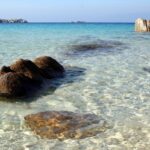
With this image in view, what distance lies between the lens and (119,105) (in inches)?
402

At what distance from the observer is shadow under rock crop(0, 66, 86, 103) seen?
1076cm

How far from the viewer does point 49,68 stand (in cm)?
1417

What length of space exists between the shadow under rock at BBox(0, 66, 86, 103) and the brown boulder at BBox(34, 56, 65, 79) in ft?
0.89

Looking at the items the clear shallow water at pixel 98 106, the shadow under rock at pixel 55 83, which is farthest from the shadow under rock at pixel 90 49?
the shadow under rock at pixel 55 83

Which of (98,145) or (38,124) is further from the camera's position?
(38,124)

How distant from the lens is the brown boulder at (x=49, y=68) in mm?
13627

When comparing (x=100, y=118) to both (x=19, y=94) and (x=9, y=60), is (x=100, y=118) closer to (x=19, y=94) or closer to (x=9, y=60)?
(x=19, y=94)

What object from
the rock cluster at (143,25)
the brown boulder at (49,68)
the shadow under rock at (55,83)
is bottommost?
the rock cluster at (143,25)

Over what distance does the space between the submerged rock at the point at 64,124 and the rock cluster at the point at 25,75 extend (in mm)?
1923

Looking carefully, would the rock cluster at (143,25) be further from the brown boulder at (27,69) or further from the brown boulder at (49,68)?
the brown boulder at (27,69)

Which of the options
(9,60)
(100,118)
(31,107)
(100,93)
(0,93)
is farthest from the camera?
(9,60)

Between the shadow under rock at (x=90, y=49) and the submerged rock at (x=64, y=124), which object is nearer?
the submerged rock at (x=64, y=124)

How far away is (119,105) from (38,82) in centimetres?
325

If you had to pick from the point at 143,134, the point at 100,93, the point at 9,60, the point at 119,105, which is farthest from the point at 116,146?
the point at 9,60
